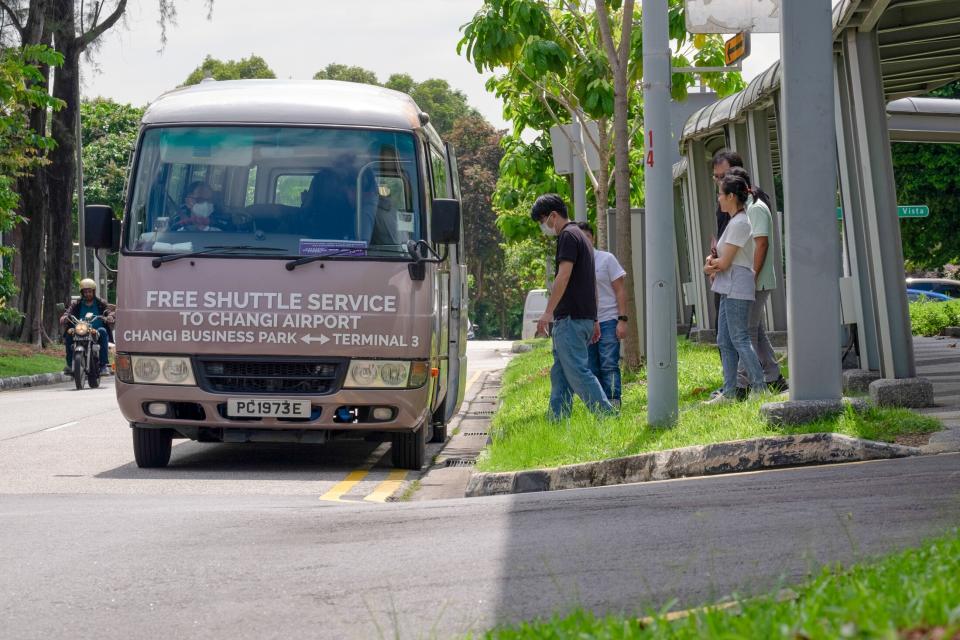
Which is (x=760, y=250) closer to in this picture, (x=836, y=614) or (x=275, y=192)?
(x=275, y=192)

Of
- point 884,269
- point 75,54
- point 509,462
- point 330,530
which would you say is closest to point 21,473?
point 509,462

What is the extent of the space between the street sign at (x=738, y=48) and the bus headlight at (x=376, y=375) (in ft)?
10.5

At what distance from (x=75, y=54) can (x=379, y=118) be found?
88.9 feet

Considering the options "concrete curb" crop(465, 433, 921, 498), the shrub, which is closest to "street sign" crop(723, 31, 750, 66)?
"concrete curb" crop(465, 433, 921, 498)

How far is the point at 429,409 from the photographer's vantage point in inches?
446

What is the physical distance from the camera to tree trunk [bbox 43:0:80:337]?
1417 inches

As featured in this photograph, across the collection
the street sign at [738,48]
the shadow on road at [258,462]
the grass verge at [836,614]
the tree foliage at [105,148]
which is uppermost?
the tree foliage at [105,148]

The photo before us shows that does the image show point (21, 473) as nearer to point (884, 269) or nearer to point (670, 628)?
point (884, 269)

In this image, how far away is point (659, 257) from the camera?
1048 centimetres

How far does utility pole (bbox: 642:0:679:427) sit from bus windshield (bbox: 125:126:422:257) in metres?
1.79

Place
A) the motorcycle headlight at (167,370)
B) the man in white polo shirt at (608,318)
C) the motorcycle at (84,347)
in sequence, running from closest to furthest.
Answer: the motorcycle headlight at (167,370) → the man in white polo shirt at (608,318) → the motorcycle at (84,347)

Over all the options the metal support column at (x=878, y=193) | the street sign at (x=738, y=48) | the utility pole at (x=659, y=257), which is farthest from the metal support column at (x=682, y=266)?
the street sign at (x=738, y=48)

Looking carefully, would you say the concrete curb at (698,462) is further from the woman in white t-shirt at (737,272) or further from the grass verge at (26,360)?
the grass verge at (26,360)

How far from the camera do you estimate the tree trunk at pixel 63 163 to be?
3600 cm
